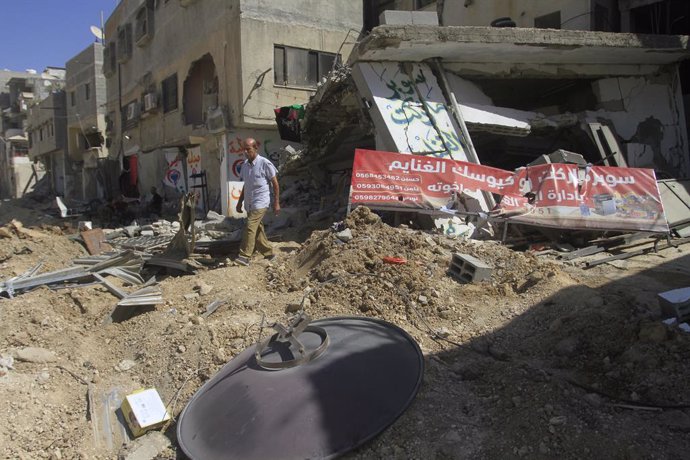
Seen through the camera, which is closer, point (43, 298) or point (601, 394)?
point (601, 394)

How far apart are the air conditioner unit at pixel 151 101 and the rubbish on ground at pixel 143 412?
17710 mm

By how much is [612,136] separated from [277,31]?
963cm

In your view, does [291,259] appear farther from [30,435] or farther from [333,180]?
[333,180]

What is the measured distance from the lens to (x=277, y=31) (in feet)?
49.8

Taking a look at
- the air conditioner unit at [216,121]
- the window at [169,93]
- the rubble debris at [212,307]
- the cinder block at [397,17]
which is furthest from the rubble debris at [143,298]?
the window at [169,93]

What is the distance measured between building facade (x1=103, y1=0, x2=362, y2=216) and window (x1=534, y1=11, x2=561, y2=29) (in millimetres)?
4766

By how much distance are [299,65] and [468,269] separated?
1193cm

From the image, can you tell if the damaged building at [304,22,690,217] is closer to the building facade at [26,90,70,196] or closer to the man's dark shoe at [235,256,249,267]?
the man's dark shoe at [235,256,249,267]

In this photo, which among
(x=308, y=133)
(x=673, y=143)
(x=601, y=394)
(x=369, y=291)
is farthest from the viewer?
(x=308, y=133)

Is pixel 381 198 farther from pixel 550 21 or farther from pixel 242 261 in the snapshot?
pixel 550 21

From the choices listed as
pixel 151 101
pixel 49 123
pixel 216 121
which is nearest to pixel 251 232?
pixel 216 121

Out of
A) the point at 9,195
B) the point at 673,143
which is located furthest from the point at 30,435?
the point at 9,195

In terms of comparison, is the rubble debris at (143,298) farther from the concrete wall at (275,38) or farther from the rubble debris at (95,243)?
the concrete wall at (275,38)

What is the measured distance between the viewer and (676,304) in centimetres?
400
